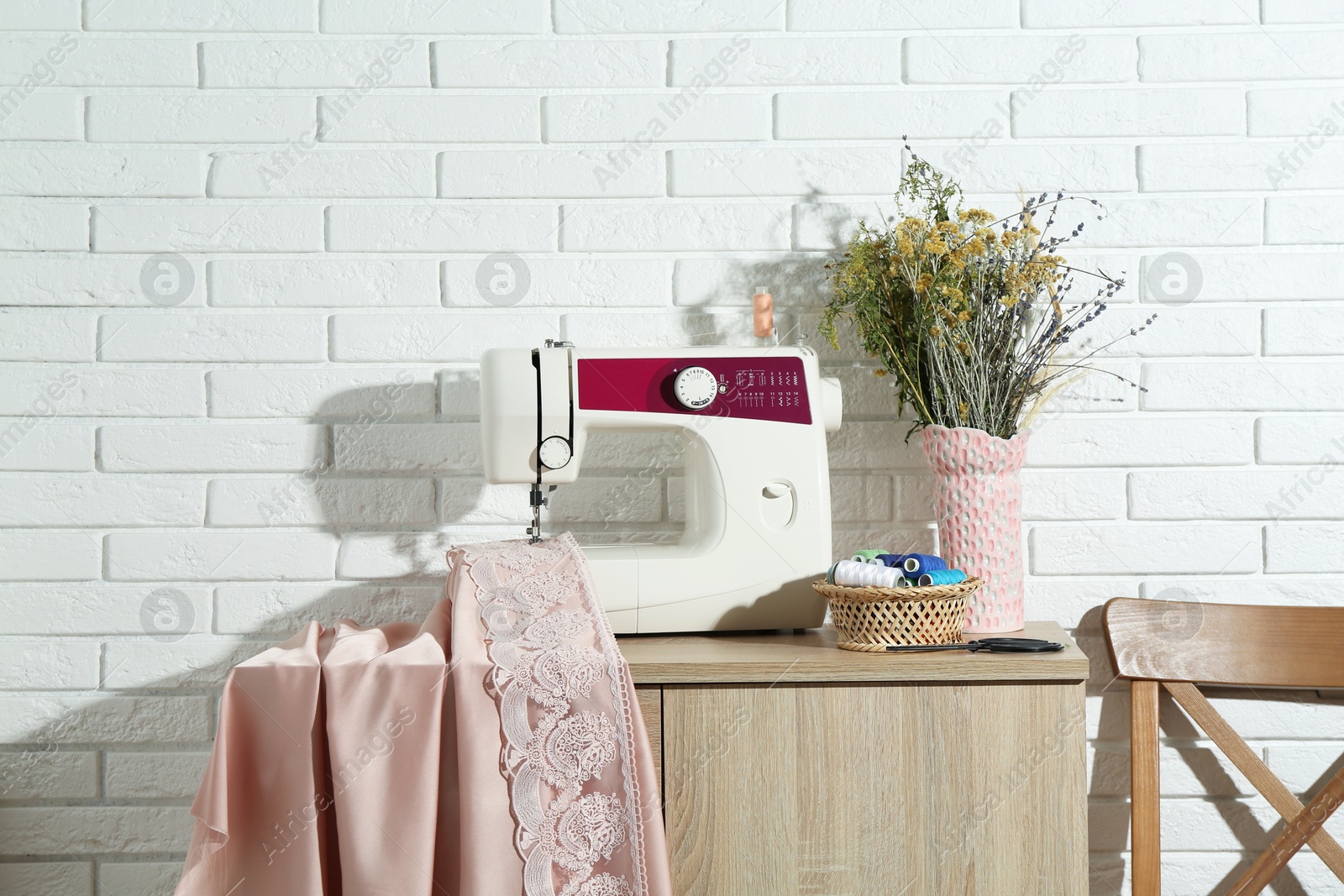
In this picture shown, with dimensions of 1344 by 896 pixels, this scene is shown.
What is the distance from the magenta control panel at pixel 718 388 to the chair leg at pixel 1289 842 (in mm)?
946

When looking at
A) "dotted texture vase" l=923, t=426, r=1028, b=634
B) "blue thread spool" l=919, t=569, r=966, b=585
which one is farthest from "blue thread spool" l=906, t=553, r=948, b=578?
"dotted texture vase" l=923, t=426, r=1028, b=634

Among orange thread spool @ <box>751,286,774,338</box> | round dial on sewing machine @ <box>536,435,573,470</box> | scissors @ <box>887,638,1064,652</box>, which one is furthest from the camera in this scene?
orange thread spool @ <box>751,286,774,338</box>

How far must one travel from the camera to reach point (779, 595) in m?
1.26

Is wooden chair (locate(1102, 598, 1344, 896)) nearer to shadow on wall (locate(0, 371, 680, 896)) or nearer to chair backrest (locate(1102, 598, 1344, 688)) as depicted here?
chair backrest (locate(1102, 598, 1344, 688))

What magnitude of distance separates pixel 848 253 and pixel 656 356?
0.39 meters

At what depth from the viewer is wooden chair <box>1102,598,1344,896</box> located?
1.40m

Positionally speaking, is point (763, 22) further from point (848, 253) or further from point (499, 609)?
point (499, 609)

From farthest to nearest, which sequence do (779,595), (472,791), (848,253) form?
(848,253) < (779,595) < (472,791)

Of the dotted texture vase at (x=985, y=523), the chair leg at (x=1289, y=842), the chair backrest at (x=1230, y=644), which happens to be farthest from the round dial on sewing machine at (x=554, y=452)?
the chair leg at (x=1289, y=842)

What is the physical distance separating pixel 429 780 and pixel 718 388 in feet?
1.94

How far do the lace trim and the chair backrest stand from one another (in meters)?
0.83

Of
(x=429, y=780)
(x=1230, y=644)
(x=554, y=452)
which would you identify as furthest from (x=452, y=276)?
(x=1230, y=644)

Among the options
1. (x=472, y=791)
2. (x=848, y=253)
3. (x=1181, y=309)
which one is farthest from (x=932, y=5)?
(x=472, y=791)

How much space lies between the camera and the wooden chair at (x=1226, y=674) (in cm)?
140
